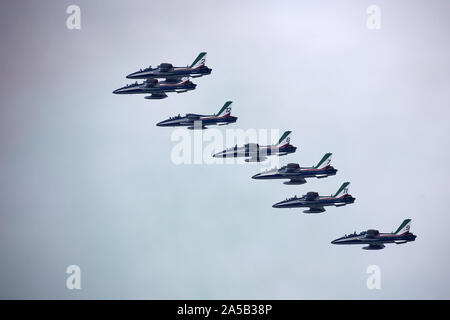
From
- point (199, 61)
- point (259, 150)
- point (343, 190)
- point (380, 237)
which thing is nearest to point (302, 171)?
point (343, 190)

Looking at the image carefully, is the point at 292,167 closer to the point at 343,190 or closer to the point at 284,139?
the point at 284,139

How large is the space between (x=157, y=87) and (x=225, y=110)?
933cm

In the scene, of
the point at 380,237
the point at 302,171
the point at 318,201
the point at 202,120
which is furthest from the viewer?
the point at 380,237

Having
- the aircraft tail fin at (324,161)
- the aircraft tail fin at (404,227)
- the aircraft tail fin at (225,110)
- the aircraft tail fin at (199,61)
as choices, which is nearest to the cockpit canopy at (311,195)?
the aircraft tail fin at (324,161)

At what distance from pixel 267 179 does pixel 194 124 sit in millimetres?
12130

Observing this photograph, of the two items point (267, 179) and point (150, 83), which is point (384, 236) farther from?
point (150, 83)

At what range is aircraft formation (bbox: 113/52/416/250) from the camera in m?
147

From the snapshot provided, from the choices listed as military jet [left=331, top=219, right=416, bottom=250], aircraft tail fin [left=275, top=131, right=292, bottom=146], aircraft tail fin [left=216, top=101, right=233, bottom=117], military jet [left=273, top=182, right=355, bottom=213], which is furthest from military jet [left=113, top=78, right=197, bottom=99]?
military jet [left=331, top=219, right=416, bottom=250]

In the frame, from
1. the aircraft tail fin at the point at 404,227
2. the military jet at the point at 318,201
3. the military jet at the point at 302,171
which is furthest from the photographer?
the aircraft tail fin at the point at 404,227

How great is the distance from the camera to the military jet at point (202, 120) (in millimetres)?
148500

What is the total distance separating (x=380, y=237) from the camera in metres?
150

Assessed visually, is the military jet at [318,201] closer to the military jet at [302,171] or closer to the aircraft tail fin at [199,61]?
the military jet at [302,171]

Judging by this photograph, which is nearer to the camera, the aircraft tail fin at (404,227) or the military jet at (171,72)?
the military jet at (171,72)
